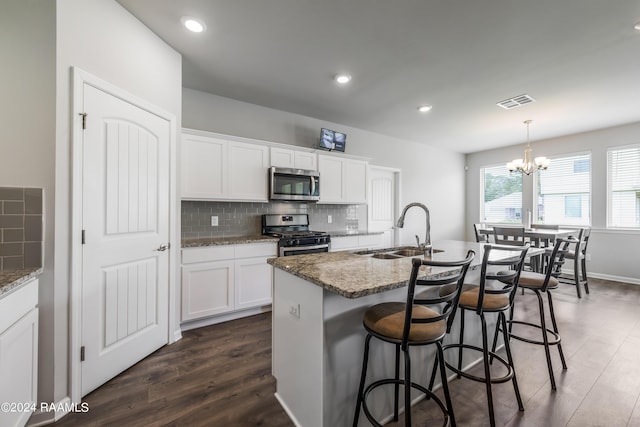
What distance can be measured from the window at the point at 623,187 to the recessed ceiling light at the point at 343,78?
16.6 ft

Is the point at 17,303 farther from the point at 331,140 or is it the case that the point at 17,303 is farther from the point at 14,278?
the point at 331,140

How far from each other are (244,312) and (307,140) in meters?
2.67

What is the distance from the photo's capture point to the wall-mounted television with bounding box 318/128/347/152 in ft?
13.5

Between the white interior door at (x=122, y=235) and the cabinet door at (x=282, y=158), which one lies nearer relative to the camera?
the white interior door at (x=122, y=235)

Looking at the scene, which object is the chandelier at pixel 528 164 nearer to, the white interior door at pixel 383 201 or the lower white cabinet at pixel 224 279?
the white interior door at pixel 383 201

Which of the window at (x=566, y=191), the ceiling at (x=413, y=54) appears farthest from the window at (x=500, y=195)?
the ceiling at (x=413, y=54)

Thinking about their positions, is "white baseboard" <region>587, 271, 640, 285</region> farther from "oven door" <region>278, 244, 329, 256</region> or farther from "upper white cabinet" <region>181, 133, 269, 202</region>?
"upper white cabinet" <region>181, 133, 269, 202</region>

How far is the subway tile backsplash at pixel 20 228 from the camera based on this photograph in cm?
153

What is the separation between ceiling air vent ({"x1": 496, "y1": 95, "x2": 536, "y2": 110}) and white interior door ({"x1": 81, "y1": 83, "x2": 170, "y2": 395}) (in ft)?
13.4

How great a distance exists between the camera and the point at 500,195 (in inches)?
248

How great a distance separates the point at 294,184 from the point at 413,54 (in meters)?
1.99

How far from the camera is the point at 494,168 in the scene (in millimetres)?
6449

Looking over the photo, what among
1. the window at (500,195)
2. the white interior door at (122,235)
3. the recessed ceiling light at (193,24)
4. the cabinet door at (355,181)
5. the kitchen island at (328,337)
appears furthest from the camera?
the window at (500,195)

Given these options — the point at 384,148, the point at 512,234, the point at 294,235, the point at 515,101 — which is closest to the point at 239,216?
the point at 294,235
